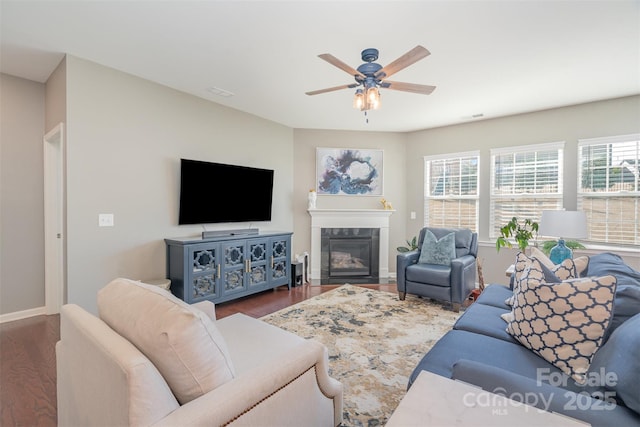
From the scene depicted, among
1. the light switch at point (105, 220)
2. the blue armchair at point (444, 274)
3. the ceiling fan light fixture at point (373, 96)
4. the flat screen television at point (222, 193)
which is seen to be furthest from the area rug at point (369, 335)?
the ceiling fan light fixture at point (373, 96)

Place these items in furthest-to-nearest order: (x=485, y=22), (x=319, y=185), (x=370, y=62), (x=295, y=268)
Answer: (x=319, y=185), (x=295, y=268), (x=370, y=62), (x=485, y=22)

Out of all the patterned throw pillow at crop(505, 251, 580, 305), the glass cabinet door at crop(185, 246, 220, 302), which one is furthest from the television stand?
the patterned throw pillow at crop(505, 251, 580, 305)

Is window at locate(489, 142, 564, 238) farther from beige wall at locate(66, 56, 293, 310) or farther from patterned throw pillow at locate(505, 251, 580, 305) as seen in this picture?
beige wall at locate(66, 56, 293, 310)

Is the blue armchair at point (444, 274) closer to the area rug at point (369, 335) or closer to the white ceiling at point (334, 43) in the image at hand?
the area rug at point (369, 335)

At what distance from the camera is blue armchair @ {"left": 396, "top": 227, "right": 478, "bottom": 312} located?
136 inches

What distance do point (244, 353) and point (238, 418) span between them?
663 mm

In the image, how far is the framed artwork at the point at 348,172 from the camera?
5199 millimetres

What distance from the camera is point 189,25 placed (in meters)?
2.28

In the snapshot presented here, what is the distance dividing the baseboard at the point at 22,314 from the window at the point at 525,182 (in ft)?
19.8

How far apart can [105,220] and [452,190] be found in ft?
16.0

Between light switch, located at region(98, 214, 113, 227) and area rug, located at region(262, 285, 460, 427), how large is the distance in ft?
6.26

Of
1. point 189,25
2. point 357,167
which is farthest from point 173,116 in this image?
point 357,167

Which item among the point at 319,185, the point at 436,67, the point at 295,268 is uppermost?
the point at 436,67

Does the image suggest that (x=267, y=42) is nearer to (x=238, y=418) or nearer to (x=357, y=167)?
(x=238, y=418)
